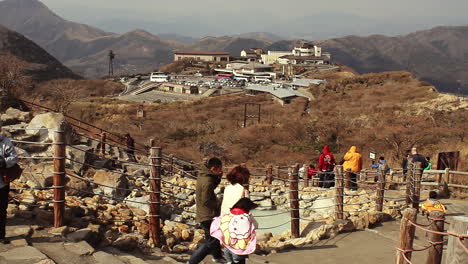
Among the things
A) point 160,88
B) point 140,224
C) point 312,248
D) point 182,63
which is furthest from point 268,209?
point 182,63

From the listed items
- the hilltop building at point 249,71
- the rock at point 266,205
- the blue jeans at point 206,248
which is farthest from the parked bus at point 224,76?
the blue jeans at point 206,248

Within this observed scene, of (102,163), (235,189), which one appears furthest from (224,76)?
(235,189)

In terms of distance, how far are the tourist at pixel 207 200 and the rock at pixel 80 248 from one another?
121 centimetres

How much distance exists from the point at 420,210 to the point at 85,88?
232 ft

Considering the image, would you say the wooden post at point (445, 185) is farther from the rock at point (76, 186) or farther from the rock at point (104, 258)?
the rock at point (104, 258)

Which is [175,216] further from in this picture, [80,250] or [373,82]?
[373,82]

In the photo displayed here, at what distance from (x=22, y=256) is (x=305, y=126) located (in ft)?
96.1

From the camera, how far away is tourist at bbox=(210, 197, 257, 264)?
15.2 feet

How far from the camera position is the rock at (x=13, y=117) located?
472 inches

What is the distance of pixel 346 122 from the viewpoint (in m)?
34.7

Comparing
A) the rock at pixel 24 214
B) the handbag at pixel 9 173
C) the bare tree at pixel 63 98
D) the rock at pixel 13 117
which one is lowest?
the rock at pixel 24 214

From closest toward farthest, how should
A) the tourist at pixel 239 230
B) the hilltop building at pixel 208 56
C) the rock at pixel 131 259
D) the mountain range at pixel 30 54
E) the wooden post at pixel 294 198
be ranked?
the tourist at pixel 239 230 < the rock at pixel 131 259 < the wooden post at pixel 294 198 < the mountain range at pixel 30 54 < the hilltop building at pixel 208 56

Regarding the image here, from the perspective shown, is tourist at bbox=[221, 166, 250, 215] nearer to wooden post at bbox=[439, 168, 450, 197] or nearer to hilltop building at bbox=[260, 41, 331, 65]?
wooden post at bbox=[439, 168, 450, 197]

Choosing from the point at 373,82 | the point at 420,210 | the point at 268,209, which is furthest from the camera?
the point at 373,82
